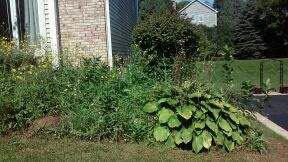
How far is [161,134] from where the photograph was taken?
7.59 metres

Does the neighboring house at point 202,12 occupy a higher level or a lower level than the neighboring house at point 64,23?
higher

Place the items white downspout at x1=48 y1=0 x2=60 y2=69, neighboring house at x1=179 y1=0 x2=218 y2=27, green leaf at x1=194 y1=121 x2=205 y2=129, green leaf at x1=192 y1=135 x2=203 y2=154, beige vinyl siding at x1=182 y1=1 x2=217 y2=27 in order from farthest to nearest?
neighboring house at x1=179 y1=0 x2=218 y2=27 < beige vinyl siding at x1=182 y1=1 x2=217 y2=27 < white downspout at x1=48 y1=0 x2=60 y2=69 < green leaf at x1=194 y1=121 x2=205 y2=129 < green leaf at x1=192 y1=135 x2=203 y2=154

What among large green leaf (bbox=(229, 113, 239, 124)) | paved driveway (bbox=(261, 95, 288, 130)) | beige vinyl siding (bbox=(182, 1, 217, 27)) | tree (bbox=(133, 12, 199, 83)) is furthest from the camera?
beige vinyl siding (bbox=(182, 1, 217, 27))

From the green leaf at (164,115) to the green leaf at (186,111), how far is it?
155 mm

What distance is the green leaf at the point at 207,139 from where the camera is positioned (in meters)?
7.38

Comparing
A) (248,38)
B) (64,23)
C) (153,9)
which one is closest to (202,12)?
(248,38)

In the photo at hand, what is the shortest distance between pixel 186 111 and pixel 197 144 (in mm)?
501

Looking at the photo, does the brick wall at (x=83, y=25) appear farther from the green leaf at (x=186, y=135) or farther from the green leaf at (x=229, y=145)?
the green leaf at (x=229, y=145)

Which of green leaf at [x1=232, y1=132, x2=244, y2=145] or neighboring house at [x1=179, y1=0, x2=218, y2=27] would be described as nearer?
green leaf at [x1=232, y1=132, x2=244, y2=145]

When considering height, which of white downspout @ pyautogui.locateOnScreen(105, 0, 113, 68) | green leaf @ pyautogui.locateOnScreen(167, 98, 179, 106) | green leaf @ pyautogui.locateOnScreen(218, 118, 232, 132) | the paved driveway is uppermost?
white downspout @ pyautogui.locateOnScreen(105, 0, 113, 68)

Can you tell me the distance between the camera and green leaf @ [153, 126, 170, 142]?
7566 mm

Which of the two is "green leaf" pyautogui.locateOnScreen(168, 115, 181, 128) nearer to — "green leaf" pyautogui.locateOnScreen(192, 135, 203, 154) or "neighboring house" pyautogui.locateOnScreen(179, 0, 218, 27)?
"green leaf" pyautogui.locateOnScreen(192, 135, 203, 154)

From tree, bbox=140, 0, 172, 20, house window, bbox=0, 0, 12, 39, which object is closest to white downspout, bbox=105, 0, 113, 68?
house window, bbox=0, 0, 12, 39

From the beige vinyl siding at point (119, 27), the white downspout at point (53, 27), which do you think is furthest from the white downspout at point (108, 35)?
the white downspout at point (53, 27)
